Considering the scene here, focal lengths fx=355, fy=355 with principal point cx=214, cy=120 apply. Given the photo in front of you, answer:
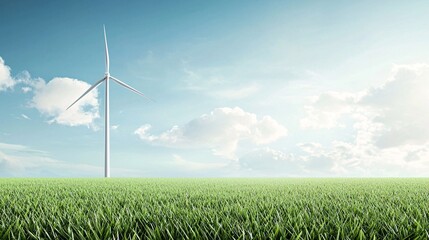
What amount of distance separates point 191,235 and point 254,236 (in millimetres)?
401

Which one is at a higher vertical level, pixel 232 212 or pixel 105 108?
pixel 105 108

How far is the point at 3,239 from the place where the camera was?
2275 millimetres

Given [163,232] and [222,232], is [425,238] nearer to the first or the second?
[222,232]

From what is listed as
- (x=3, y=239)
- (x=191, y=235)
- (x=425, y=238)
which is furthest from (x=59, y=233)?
(x=425, y=238)

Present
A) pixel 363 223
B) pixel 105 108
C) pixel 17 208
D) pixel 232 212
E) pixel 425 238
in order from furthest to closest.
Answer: pixel 105 108 < pixel 17 208 < pixel 232 212 < pixel 363 223 < pixel 425 238

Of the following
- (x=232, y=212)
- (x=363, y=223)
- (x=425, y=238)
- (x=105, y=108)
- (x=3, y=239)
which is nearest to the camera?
(x=425, y=238)

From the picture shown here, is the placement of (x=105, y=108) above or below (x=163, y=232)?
above

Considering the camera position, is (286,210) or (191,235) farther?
(286,210)

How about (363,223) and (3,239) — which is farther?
(363,223)

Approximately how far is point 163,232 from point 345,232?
1224 mm

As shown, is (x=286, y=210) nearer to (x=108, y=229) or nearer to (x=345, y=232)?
(x=345, y=232)

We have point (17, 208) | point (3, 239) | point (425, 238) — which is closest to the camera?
point (425, 238)

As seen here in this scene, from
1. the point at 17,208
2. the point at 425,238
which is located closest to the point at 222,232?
the point at 425,238

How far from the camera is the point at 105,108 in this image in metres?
26.4
